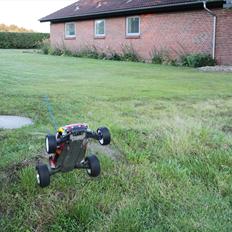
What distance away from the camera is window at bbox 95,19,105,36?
22.4m

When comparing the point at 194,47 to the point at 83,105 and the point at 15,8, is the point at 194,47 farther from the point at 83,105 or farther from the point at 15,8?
the point at 15,8

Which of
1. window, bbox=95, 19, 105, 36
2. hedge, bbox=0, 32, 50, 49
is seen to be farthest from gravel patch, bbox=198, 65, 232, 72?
hedge, bbox=0, 32, 50, 49

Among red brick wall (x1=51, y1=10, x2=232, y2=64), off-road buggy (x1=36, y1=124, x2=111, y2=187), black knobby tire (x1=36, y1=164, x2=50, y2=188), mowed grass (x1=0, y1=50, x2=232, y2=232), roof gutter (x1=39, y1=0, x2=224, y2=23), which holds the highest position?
roof gutter (x1=39, y1=0, x2=224, y2=23)

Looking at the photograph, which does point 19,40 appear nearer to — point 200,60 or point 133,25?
point 133,25

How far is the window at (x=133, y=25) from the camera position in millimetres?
19961

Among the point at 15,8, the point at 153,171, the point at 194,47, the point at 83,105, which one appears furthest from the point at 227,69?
the point at 15,8

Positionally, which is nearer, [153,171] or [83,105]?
[153,171]

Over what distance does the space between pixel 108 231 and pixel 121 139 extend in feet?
6.01

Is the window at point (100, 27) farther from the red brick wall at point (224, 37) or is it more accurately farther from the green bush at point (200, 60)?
the red brick wall at point (224, 37)

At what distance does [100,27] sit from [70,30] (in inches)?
145

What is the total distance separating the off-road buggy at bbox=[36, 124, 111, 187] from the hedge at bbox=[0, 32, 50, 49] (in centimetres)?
3250

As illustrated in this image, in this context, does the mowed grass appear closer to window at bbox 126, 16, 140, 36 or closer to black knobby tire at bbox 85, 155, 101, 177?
black knobby tire at bbox 85, 155, 101, 177

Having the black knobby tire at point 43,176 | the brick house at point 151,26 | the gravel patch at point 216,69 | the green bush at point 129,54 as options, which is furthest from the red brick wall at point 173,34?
the black knobby tire at point 43,176

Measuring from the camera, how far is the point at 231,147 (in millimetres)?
4281
